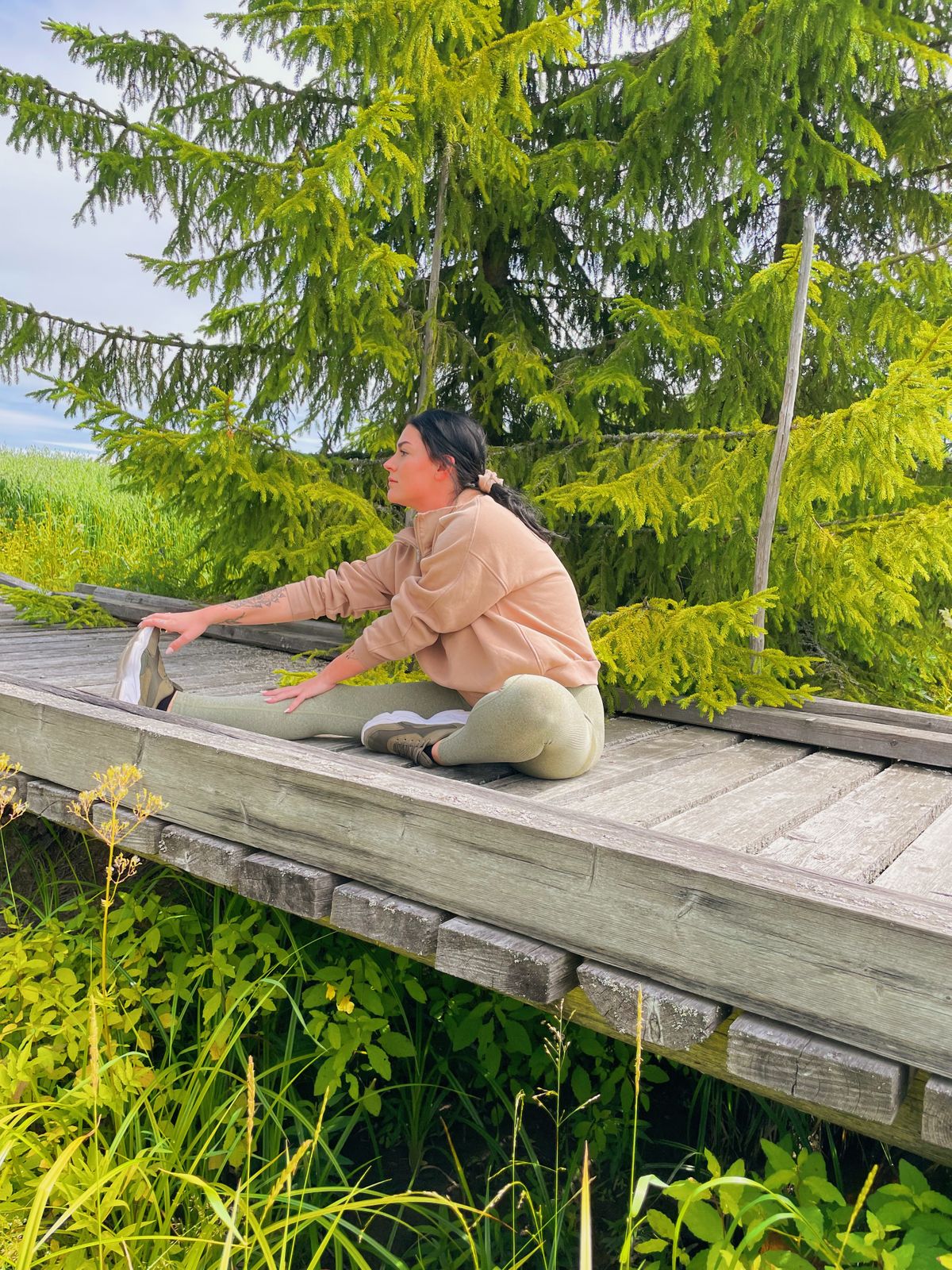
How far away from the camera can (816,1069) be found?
2.00m

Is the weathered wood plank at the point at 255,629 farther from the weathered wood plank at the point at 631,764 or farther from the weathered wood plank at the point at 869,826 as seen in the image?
the weathered wood plank at the point at 869,826

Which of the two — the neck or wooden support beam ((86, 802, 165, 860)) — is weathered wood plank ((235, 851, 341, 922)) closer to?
wooden support beam ((86, 802, 165, 860))

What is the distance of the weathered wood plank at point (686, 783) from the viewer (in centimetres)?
304

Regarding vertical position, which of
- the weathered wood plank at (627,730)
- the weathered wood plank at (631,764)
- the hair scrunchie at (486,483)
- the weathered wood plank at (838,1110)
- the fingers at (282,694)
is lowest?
the weathered wood plank at (838,1110)

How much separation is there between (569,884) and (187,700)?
2031 mm

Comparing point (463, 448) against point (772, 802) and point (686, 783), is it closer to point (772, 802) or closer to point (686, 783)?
point (686, 783)

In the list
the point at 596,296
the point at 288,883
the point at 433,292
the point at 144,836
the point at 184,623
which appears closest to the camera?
the point at 288,883

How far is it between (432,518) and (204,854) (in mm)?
1336

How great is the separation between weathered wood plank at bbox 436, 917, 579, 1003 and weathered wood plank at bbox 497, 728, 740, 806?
40 centimetres

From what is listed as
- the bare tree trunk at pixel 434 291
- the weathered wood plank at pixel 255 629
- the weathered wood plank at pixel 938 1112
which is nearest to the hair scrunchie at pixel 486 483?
the bare tree trunk at pixel 434 291

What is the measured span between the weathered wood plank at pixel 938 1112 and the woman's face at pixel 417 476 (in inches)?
90.1

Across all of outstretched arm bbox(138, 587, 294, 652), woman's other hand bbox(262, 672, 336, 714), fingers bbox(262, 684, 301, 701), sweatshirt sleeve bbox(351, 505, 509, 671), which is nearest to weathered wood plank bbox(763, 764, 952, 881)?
sweatshirt sleeve bbox(351, 505, 509, 671)

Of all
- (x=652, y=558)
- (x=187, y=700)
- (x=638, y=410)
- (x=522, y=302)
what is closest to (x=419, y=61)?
(x=522, y=302)

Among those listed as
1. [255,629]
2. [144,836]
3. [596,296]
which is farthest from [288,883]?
[596,296]
